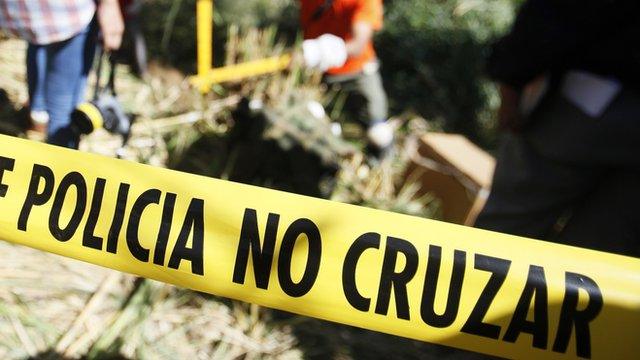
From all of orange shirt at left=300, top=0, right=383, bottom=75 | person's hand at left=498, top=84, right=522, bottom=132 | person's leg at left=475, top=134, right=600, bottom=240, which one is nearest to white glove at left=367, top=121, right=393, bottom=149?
orange shirt at left=300, top=0, right=383, bottom=75

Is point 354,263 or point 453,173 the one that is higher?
point 354,263

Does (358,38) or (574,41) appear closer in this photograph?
(574,41)

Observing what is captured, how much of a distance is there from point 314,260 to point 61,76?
5.81 feet

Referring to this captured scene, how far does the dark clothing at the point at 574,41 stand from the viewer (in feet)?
5.84

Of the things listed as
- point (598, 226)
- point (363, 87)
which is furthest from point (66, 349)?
point (363, 87)

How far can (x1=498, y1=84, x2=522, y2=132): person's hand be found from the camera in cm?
218

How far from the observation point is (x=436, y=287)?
3.94 ft

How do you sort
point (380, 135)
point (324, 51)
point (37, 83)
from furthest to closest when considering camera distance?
point (380, 135) → point (324, 51) → point (37, 83)

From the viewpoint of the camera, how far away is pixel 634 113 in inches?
73.2

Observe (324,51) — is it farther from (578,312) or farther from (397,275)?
(578,312)

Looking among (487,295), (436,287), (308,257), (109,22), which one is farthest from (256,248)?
(109,22)

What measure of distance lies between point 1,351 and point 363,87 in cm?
247

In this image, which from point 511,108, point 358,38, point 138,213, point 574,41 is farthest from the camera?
point 358,38

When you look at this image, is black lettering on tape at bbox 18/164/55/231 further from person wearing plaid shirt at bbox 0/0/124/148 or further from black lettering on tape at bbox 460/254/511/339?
person wearing plaid shirt at bbox 0/0/124/148
